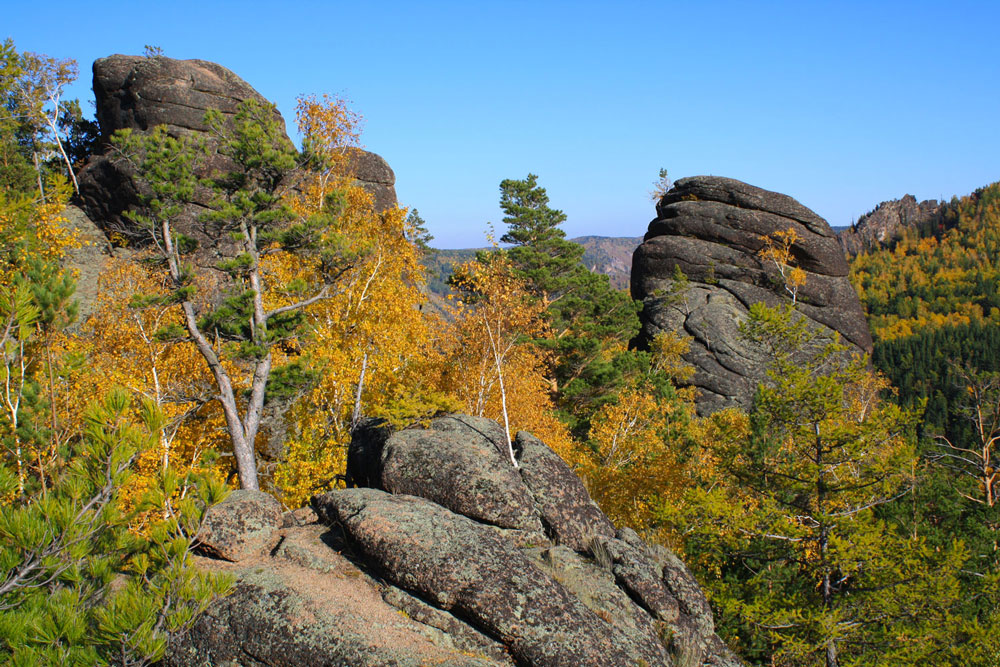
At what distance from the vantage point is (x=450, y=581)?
8008 millimetres

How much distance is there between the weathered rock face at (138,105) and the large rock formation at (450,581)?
26.0m

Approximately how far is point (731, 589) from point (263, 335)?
1255cm

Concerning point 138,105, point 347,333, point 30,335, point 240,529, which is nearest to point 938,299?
point 347,333

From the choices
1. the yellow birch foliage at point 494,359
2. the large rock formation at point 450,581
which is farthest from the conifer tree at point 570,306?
the large rock formation at point 450,581

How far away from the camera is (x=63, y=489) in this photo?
5.74 m

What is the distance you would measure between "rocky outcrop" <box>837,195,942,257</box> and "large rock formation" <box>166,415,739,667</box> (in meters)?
187

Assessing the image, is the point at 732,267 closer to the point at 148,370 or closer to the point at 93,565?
the point at 148,370

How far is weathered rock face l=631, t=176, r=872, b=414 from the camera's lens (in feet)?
146

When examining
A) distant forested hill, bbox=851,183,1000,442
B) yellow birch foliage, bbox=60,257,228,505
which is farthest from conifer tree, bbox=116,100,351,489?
distant forested hill, bbox=851,183,1000,442

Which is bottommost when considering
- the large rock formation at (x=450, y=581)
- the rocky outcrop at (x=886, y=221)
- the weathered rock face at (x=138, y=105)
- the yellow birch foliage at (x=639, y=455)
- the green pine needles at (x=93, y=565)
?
the yellow birch foliage at (x=639, y=455)

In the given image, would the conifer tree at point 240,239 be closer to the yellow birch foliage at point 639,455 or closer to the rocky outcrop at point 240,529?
the rocky outcrop at point 240,529

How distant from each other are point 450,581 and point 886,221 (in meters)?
207

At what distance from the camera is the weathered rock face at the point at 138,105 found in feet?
107

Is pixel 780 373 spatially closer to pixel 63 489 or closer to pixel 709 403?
pixel 63 489
